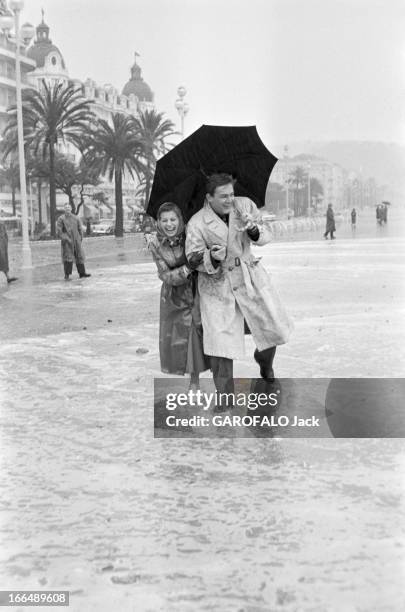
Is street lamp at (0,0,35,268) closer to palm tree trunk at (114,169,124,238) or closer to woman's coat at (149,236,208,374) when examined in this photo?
woman's coat at (149,236,208,374)

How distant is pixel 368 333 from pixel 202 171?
370 cm

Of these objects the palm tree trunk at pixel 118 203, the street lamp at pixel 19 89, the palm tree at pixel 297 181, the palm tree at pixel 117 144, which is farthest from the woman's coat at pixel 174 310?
the palm tree at pixel 297 181

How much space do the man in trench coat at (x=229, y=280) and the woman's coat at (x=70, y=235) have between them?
33.9ft

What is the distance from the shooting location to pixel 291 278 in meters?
14.6

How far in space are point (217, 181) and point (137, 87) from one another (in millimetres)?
106123

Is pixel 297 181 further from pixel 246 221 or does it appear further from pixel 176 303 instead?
pixel 246 221

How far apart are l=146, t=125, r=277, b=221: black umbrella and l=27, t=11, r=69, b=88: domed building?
7429cm

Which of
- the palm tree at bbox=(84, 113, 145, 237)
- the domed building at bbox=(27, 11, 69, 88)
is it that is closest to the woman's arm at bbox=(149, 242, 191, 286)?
the palm tree at bbox=(84, 113, 145, 237)

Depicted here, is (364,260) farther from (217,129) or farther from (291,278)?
(217,129)

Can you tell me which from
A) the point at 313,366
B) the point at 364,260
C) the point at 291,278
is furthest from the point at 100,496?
the point at 364,260

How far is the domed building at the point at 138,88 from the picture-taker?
107188 millimetres

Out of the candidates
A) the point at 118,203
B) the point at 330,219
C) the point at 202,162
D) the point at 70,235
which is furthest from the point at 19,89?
the point at 118,203

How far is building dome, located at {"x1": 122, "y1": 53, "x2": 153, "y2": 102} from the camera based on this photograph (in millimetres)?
107188

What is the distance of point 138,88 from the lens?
10719 centimetres
